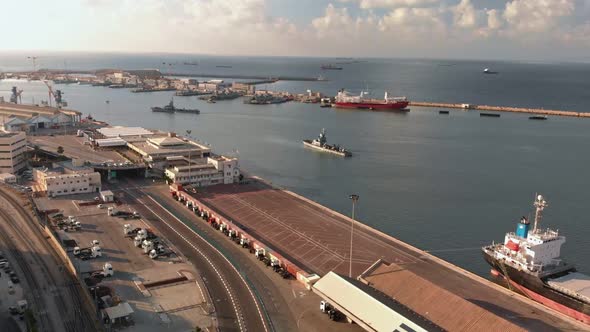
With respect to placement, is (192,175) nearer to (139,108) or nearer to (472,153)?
(472,153)

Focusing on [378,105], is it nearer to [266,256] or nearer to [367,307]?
[266,256]

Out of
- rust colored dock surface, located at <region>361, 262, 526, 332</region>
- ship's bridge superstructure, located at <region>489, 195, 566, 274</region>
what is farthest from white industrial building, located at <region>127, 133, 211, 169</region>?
ship's bridge superstructure, located at <region>489, 195, 566, 274</region>

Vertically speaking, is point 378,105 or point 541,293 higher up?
point 378,105

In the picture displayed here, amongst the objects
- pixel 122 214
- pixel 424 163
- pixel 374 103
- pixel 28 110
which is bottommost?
pixel 122 214

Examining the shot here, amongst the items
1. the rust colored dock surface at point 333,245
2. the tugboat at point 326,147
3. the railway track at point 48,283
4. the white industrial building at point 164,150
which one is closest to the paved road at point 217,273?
the rust colored dock surface at point 333,245

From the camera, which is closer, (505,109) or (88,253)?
(88,253)

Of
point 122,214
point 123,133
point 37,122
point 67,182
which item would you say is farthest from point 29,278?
point 37,122

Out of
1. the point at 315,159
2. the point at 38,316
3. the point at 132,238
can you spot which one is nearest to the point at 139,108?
the point at 315,159
